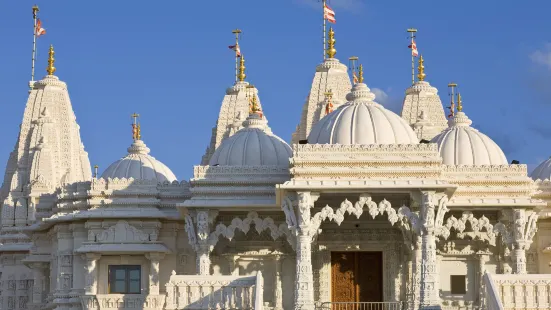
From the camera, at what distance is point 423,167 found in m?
36.4

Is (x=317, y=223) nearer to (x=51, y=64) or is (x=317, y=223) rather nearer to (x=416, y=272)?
(x=416, y=272)

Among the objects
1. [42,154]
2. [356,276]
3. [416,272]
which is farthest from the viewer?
[42,154]

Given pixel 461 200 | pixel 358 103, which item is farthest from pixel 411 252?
pixel 358 103

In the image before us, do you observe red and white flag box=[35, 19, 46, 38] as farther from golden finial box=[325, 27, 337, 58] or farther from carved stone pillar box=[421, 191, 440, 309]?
carved stone pillar box=[421, 191, 440, 309]

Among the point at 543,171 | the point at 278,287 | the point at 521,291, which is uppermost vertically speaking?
the point at 543,171

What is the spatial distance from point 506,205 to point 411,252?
2.94 m

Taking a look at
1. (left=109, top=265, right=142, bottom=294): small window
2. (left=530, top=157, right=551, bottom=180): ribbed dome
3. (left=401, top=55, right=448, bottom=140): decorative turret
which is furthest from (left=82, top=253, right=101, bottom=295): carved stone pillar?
(left=401, top=55, right=448, bottom=140): decorative turret

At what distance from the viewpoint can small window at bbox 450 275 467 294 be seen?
40.8 metres

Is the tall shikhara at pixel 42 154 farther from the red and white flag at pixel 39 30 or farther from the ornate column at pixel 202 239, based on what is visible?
the ornate column at pixel 202 239

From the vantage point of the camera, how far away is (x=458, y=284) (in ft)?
134

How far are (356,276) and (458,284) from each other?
311 cm

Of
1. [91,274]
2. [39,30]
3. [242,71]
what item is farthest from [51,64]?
[91,274]

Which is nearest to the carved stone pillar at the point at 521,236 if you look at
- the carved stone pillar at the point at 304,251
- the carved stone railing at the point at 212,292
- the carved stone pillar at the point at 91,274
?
the carved stone pillar at the point at 304,251

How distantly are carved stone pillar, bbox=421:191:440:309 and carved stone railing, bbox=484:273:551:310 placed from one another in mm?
1975
